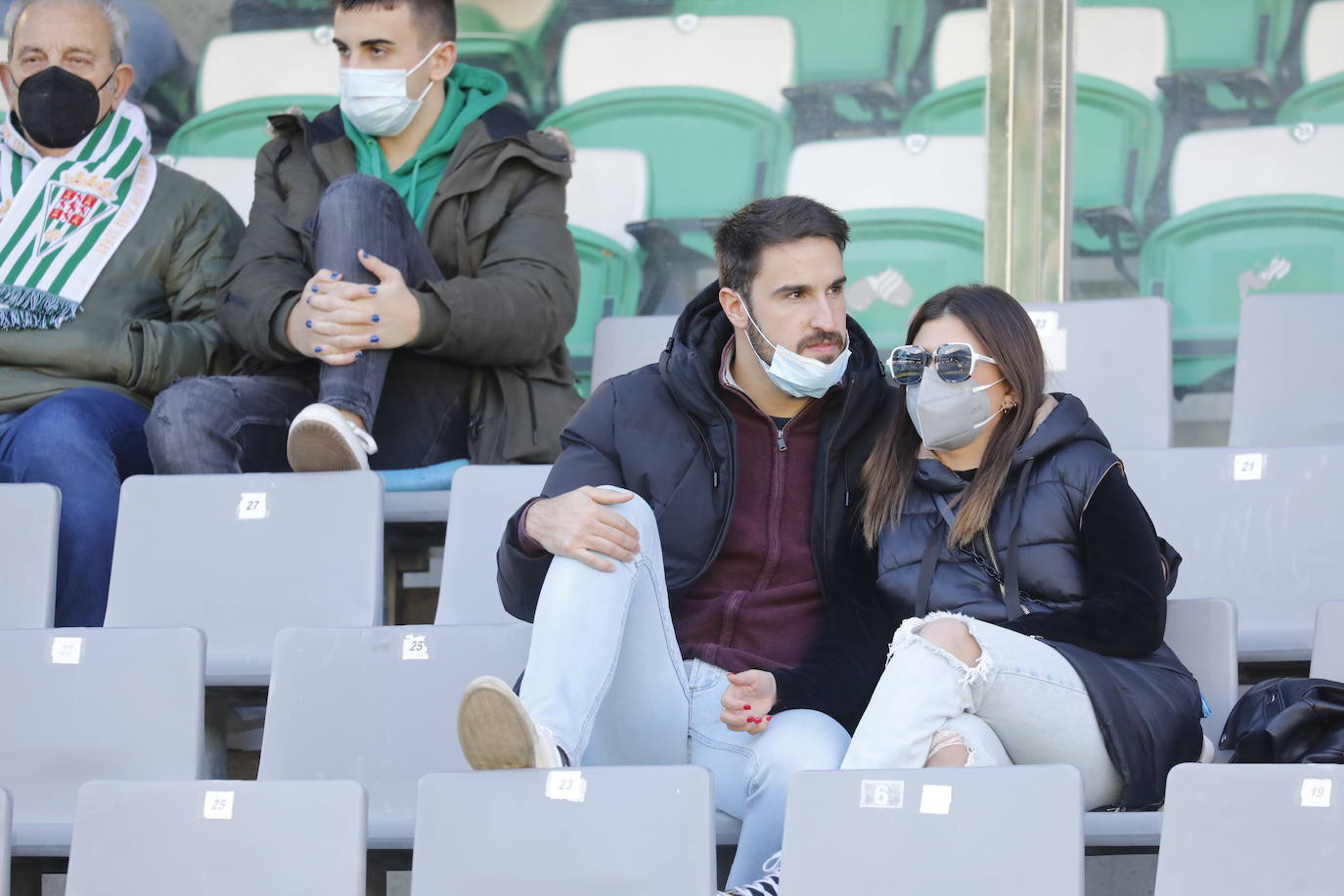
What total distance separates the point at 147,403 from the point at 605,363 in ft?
3.50

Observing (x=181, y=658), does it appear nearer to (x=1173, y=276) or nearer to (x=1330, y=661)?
(x=1330, y=661)

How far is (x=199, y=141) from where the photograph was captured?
5086mm

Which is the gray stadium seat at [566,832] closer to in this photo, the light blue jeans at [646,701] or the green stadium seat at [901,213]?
the light blue jeans at [646,701]

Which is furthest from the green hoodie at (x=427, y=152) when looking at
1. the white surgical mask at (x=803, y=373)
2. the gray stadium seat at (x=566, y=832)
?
the gray stadium seat at (x=566, y=832)

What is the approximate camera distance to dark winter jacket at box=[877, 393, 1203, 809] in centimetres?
262

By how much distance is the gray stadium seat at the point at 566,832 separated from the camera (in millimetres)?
2305

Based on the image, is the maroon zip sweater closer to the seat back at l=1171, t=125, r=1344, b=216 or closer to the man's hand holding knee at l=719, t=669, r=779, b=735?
the man's hand holding knee at l=719, t=669, r=779, b=735

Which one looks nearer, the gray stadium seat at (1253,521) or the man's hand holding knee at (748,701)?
the man's hand holding knee at (748,701)

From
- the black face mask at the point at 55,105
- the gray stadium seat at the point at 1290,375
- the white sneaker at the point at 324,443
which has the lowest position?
the white sneaker at the point at 324,443

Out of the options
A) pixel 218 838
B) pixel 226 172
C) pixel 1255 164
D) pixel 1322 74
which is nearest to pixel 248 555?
pixel 218 838

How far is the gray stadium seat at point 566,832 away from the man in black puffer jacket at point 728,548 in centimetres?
8

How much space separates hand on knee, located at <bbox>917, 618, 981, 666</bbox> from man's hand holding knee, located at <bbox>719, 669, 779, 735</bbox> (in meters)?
0.28

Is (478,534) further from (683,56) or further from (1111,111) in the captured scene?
(1111,111)

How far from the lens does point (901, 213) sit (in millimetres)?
4836
